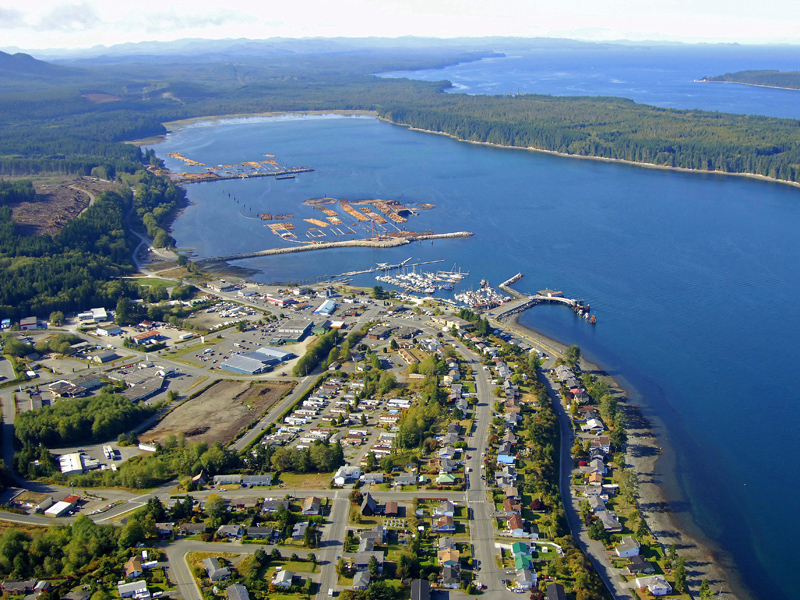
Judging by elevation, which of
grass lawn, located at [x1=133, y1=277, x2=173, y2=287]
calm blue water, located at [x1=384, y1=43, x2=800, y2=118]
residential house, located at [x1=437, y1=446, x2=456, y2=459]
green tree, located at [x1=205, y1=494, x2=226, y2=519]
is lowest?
residential house, located at [x1=437, y1=446, x2=456, y2=459]

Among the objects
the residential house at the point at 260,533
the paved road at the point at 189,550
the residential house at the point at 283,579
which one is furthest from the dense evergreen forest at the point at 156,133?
the residential house at the point at 283,579

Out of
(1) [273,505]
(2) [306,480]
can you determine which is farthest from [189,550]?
(2) [306,480]

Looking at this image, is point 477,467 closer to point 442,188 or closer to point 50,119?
point 442,188

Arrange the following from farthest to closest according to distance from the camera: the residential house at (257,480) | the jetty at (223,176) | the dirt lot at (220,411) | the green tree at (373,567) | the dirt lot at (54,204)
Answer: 1. the jetty at (223,176)
2. the dirt lot at (54,204)
3. the dirt lot at (220,411)
4. the residential house at (257,480)
5. the green tree at (373,567)

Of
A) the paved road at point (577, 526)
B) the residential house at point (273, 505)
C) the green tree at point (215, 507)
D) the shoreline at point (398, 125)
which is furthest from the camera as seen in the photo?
the shoreline at point (398, 125)

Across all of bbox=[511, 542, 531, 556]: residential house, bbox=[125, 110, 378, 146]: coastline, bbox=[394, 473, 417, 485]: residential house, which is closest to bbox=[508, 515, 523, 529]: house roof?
bbox=[511, 542, 531, 556]: residential house

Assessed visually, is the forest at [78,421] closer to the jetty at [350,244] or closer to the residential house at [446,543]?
the residential house at [446,543]

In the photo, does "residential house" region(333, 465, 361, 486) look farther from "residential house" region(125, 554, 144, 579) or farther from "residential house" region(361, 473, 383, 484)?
"residential house" region(125, 554, 144, 579)
